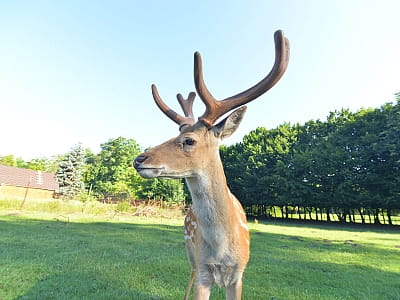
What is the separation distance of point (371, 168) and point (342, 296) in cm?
2303

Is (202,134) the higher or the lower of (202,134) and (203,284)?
the higher

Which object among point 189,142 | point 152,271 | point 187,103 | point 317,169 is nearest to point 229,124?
point 189,142

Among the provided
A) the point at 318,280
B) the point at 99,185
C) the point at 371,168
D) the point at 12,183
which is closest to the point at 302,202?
the point at 371,168

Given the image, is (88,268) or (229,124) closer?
(229,124)

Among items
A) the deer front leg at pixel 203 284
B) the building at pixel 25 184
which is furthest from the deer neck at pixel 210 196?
the building at pixel 25 184

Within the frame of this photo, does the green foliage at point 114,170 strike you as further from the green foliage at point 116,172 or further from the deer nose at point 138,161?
the deer nose at point 138,161

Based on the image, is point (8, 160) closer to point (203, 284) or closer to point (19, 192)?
point (19, 192)

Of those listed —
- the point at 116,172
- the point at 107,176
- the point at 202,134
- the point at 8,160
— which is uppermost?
the point at 8,160

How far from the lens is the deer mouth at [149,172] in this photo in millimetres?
2191

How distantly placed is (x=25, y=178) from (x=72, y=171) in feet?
20.1

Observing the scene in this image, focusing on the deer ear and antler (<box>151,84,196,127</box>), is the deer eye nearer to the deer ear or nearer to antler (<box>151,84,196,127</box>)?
the deer ear

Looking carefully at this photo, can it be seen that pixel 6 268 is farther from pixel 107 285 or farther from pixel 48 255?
pixel 107 285

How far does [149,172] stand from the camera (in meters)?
2.21

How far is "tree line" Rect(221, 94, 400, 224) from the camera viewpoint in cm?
2239
